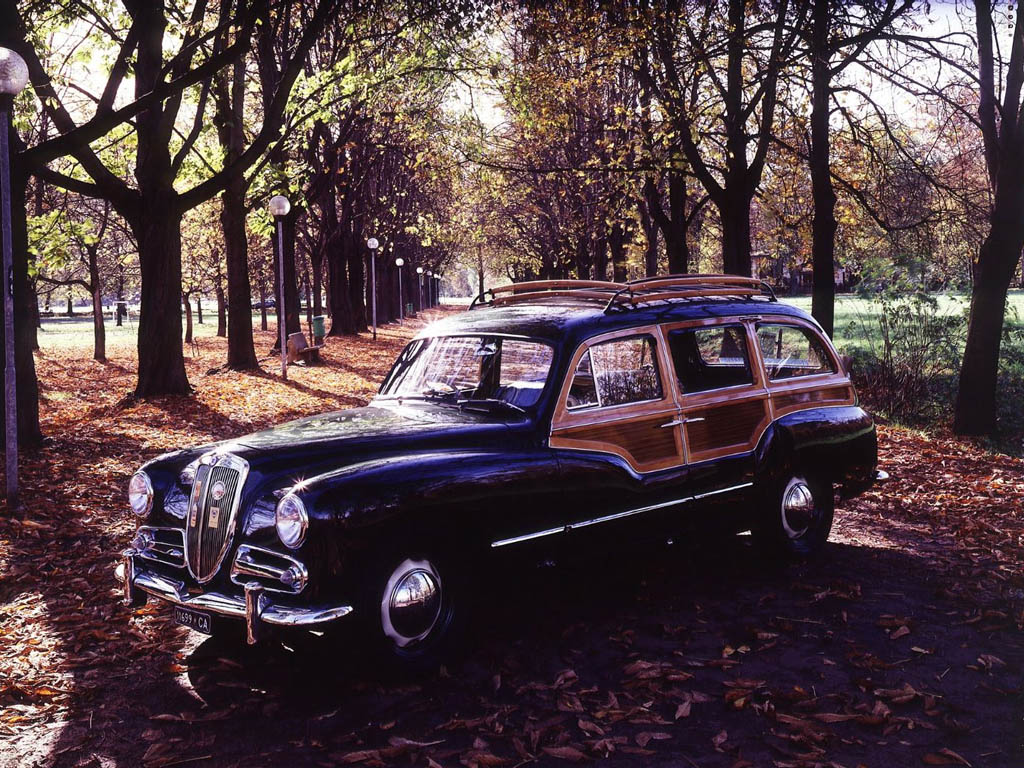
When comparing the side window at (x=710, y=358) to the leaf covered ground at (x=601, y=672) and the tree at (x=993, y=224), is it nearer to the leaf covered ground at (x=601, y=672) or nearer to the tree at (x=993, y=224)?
the leaf covered ground at (x=601, y=672)

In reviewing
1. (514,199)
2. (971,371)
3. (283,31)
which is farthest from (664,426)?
(514,199)

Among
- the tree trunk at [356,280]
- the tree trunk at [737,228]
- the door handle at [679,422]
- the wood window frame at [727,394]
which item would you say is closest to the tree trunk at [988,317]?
the tree trunk at [737,228]

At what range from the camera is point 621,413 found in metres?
5.68

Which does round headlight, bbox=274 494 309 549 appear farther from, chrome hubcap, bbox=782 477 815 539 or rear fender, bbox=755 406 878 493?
chrome hubcap, bbox=782 477 815 539

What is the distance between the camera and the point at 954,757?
395 centimetres

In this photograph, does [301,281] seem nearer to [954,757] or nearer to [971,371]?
[971,371]

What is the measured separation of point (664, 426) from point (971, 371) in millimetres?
8869

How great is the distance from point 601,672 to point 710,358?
2.55 meters

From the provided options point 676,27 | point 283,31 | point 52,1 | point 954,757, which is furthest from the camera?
point 283,31

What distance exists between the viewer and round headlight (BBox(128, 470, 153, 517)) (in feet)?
Answer: 16.5

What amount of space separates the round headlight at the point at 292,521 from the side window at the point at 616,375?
1.80 m

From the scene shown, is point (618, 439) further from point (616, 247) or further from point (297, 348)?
point (616, 247)

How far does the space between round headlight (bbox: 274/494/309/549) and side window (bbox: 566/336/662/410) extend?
5.91ft

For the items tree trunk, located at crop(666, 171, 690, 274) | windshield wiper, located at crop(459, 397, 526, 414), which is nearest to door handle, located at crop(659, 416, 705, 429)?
windshield wiper, located at crop(459, 397, 526, 414)
